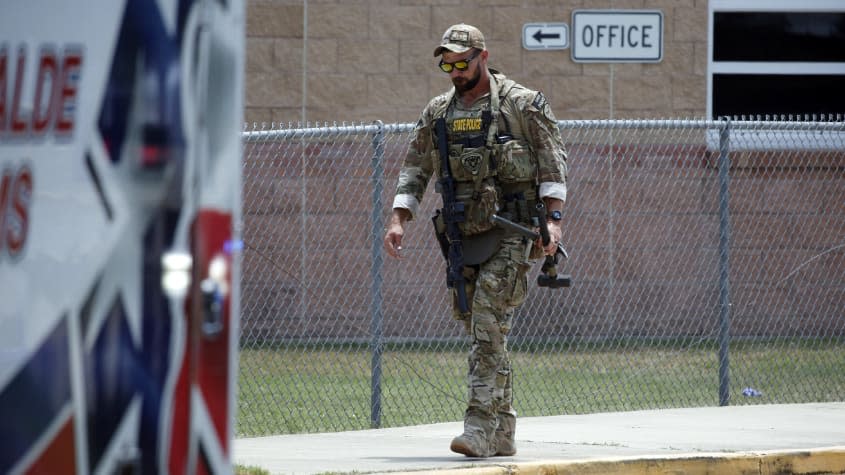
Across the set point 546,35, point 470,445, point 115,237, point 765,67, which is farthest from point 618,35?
point 115,237

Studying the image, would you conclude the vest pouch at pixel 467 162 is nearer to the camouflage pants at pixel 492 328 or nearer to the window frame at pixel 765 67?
the camouflage pants at pixel 492 328

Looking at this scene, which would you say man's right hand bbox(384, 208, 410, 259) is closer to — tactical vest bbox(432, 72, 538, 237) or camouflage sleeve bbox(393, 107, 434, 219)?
camouflage sleeve bbox(393, 107, 434, 219)

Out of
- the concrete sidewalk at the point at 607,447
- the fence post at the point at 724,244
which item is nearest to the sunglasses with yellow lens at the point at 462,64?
the concrete sidewalk at the point at 607,447

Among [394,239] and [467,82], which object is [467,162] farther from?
[394,239]

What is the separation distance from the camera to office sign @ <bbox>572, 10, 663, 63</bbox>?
12531 mm

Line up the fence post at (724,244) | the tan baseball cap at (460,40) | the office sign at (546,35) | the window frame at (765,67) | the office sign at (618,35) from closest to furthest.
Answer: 1. the tan baseball cap at (460,40)
2. the fence post at (724,244)
3. the office sign at (618,35)
4. the office sign at (546,35)
5. the window frame at (765,67)

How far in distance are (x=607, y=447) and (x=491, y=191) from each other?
167 centimetres

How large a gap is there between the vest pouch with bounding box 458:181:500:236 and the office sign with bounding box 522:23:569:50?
639cm

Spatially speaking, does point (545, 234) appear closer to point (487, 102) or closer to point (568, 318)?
point (487, 102)

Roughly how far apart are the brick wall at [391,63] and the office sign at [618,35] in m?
0.51

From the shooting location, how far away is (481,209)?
7.26 m

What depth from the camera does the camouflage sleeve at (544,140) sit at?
7.21 meters

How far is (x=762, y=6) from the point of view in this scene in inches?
571

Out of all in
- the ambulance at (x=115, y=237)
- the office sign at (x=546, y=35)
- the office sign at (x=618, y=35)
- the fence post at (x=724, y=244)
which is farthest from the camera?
the office sign at (x=546, y=35)
